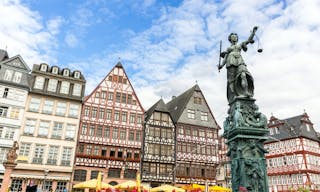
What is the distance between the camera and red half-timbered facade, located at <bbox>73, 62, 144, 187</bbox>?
30734 millimetres

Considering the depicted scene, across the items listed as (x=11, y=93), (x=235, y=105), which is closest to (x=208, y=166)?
(x=11, y=93)

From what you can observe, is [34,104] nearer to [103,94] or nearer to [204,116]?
[103,94]

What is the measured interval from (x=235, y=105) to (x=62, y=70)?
30.6 metres

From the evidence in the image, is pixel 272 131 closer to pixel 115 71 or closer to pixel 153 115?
pixel 153 115

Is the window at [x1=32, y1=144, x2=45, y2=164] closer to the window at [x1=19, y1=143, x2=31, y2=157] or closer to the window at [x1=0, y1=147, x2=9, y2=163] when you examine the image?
the window at [x1=19, y1=143, x2=31, y2=157]

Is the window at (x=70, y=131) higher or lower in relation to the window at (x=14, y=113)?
lower

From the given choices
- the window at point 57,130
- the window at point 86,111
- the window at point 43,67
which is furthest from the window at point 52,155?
the window at point 43,67

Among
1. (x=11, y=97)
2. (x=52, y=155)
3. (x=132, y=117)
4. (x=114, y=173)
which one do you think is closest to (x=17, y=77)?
(x=11, y=97)

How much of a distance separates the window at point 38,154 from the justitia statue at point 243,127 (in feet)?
87.2

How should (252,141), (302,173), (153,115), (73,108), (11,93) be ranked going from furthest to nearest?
(302,173)
(153,115)
(73,108)
(11,93)
(252,141)

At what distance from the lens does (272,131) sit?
4750 centimetres

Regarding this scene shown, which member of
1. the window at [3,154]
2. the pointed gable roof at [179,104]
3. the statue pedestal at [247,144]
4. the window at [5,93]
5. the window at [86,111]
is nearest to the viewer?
the statue pedestal at [247,144]

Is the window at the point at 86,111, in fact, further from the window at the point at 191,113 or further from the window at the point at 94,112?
the window at the point at 191,113

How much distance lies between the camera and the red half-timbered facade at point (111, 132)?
30734mm
